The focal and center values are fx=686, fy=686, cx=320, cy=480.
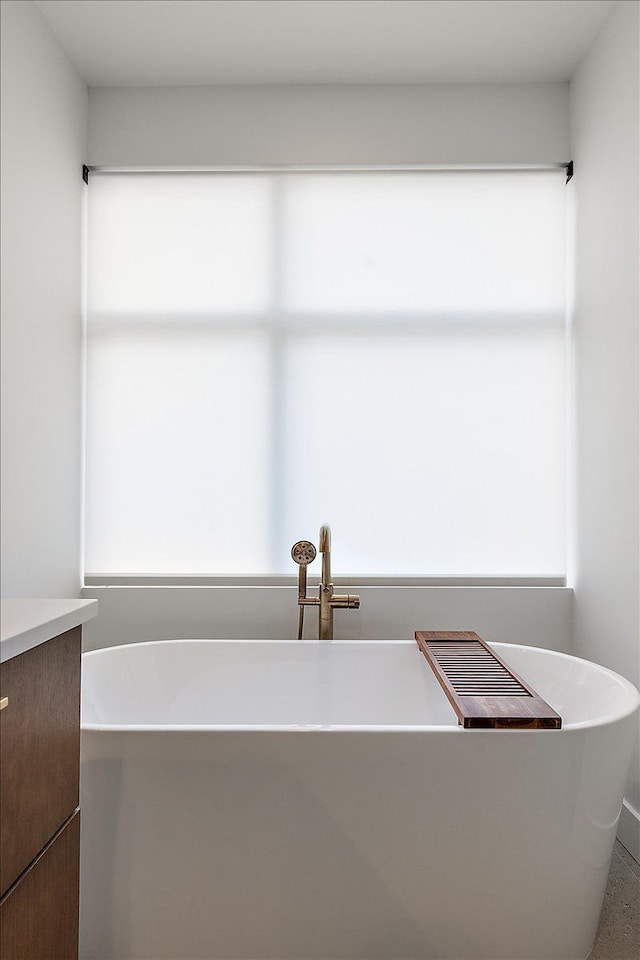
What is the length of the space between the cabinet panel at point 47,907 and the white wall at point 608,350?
181 cm

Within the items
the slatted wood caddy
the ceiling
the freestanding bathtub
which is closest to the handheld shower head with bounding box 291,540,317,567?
the slatted wood caddy

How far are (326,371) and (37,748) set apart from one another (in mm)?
2137

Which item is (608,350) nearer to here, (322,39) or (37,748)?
(322,39)

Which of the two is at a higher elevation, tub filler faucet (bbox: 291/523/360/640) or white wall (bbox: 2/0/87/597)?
white wall (bbox: 2/0/87/597)

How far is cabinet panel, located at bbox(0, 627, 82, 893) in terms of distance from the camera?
0.84 metres

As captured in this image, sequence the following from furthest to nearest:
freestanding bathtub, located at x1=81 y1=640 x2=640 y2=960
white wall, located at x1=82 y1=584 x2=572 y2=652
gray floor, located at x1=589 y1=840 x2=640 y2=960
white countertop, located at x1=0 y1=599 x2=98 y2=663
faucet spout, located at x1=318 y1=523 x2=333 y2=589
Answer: white wall, located at x1=82 y1=584 x2=572 y2=652
faucet spout, located at x1=318 y1=523 x2=333 y2=589
gray floor, located at x1=589 y1=840 x2=640 y2=960
freestanding bathtub, located at x1=81 y1=640 x2=640 y2=960
white countertop, located at x1=0 y1=599 x2=98 y2=663

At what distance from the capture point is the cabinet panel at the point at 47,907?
0.85 meters

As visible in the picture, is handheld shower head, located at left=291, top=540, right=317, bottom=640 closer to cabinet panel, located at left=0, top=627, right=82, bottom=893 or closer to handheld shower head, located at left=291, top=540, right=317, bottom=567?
handheld shower head, located at left=291, top=540, right=317, bottom=567

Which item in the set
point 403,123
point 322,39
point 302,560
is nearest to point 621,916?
point 302,560

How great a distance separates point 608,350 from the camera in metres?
2.43

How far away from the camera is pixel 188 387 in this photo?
2.86 metres

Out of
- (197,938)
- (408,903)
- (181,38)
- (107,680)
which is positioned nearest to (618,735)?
(408,903)

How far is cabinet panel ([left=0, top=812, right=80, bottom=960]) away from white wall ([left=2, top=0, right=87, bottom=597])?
1363 mm

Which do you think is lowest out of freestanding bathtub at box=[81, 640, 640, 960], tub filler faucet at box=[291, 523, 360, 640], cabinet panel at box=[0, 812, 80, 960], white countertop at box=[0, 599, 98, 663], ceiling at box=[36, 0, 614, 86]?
freestanding bathtub at box=[81, 640, 640, 960]
